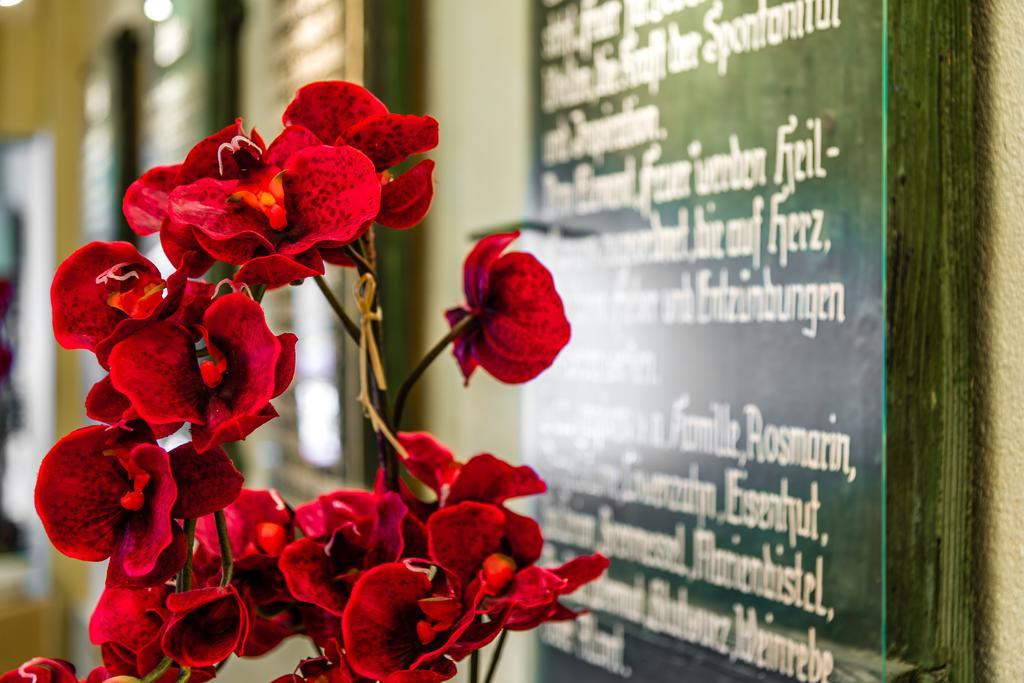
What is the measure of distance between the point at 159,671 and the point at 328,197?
0.29 metres

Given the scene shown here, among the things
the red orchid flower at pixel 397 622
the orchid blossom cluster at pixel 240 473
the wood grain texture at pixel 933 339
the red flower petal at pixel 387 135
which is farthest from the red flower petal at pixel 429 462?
the wood grain texture at pixel 933 339

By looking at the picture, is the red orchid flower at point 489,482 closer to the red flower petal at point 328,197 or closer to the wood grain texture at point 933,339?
the red flower petal at point 328,197

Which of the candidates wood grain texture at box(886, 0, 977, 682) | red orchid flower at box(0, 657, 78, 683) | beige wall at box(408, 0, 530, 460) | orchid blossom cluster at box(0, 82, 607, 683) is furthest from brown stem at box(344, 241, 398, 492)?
beige wall at box(408, 0, 530, 460)

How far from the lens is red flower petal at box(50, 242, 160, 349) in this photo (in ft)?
2.02

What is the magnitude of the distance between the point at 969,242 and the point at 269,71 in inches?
75.1

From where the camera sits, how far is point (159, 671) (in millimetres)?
603

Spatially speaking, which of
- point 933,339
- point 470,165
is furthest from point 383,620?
point 470,165

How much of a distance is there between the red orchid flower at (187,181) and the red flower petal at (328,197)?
4cm

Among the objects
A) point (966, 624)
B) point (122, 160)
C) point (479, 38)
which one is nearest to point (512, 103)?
point (479, 38)

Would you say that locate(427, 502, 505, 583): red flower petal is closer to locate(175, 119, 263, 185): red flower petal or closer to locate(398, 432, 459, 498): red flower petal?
locate(398, 432, 459, 498): red flower petal

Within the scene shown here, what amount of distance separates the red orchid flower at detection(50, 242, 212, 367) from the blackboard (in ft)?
1.90

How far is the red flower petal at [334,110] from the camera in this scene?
699mm

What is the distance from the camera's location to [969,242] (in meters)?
0.85

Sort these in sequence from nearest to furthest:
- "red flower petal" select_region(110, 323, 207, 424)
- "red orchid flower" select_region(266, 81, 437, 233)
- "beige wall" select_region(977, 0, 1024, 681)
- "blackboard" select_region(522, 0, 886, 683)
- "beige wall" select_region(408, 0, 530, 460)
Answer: "red flower petal" select_region(110, 323, 207, 424) → "red orchid flower" select_region(266, 81, 437, 233) → "beige wall" select_region(977, 0, 1024, 681) → "blackboard" select_region(522, 0, 886, 683) → "beige wall" select_region(408, 0, 530, 460)
